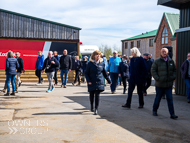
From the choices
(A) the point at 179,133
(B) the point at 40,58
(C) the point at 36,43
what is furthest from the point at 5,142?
(C) the point at 36,43

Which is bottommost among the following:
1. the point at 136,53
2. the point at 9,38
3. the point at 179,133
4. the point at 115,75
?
the point at 179,133

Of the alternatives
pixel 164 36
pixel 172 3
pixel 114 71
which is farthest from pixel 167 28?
pixel 114 71

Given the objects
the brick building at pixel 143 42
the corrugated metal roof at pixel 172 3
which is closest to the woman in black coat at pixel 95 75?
the corrugated metal roof at pixel 172 3

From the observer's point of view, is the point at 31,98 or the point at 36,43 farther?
the point at 36,43

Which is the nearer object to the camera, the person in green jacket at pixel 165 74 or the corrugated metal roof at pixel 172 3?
the person in green jacket at pixel 165 74

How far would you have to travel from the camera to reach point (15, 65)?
11.1 m

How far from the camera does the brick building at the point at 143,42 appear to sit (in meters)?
50.4

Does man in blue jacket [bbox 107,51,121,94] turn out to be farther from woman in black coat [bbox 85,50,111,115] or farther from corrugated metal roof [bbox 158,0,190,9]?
woman in black coat [bbox 85,50,111,115]

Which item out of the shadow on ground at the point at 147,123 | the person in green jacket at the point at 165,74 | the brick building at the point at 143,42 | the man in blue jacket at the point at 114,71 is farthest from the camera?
the brick building at the point at 143,42

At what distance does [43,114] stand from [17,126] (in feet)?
4.68

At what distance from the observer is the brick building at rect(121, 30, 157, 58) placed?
165 ft

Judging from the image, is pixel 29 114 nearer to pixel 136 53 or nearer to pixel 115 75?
pixel 136 53

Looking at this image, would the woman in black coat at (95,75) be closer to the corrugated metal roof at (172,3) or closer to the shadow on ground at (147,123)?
the shadow on ground at (147,123)

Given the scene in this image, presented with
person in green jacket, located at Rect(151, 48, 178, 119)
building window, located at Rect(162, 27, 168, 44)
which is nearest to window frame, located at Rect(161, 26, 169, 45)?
building window, located at Rect(162, 27, 168, 44)
